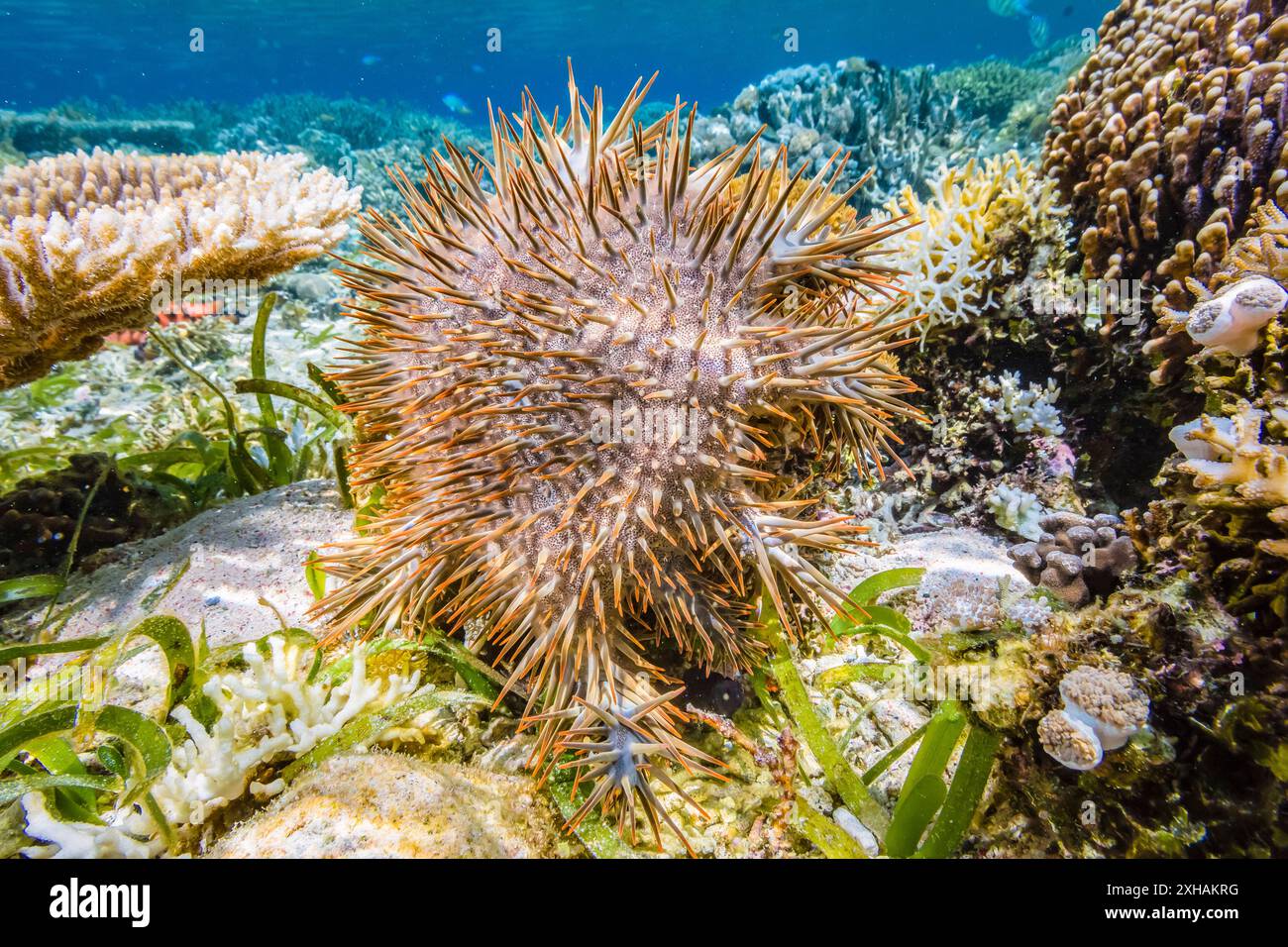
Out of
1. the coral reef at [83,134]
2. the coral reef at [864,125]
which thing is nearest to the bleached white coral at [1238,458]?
the coral reef at [864,125]

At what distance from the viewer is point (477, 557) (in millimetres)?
1951

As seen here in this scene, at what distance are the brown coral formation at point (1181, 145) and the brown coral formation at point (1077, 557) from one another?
4.52ft

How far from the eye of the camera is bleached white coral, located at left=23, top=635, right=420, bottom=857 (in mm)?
1699

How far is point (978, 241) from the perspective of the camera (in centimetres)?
Result: 409

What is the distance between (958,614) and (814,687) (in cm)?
89

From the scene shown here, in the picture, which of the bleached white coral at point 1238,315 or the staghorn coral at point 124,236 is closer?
the bleached white coral at point 1238,315

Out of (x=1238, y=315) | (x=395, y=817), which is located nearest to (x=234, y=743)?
(x=395, y=817)

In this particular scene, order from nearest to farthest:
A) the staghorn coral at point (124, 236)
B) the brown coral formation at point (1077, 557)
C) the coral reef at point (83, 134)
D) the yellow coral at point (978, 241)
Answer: the staghorn coral at point (124, 236) < the brown coral formation at point (1077, 557) < the yellow coral at point (978, 241) < the coral reef at point (83, 134)

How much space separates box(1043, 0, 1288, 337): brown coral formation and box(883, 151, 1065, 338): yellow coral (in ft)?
0.85

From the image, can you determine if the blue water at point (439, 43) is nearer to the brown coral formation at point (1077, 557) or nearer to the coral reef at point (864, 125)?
the coral reef at point (864, 125)

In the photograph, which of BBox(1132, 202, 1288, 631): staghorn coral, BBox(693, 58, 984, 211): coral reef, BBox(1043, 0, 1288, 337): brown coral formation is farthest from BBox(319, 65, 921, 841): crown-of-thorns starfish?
BBox(693, 58, 984, 211): coral reef

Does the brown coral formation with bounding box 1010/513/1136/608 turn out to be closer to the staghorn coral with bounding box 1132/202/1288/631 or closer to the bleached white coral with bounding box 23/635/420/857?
the staghorn coral with bounding box 1132/202/1288/631

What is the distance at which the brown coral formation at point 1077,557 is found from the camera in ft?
8.94
